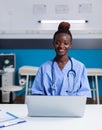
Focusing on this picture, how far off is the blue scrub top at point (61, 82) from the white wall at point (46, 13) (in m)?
2.20

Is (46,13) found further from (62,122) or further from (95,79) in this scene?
(62,122)

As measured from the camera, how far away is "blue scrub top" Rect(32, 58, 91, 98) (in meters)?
1.82

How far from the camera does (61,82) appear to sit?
1824 mm

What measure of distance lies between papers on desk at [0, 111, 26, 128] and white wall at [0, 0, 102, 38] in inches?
100

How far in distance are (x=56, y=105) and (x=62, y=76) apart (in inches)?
16.7

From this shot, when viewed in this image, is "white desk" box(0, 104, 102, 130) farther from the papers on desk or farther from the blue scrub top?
the blue scrub top

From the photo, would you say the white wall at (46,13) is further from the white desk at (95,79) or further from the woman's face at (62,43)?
the woman's face at (62,43)

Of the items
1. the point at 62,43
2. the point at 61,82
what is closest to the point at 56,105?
the point at 61,82

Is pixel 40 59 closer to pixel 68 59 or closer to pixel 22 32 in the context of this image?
pixel 22 32

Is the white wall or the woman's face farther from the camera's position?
the white wall

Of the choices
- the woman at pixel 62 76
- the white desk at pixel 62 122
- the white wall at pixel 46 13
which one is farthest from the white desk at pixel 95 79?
the white desk at pixel 62 122

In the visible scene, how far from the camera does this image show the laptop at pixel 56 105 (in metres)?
1.42

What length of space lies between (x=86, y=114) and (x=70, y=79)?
31 centimetres

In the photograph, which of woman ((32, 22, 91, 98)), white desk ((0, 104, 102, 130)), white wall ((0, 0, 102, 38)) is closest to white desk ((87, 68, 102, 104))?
white wall ((0, 0, 102, 38))
